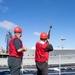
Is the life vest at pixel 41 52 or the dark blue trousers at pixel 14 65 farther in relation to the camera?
the life vest at pixel 41 52

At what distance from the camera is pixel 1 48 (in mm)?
107250

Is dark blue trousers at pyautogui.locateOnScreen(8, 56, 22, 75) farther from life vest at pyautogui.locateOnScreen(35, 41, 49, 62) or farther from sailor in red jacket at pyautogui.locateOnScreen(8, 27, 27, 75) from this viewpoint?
life vest at pyautogui.locateOnScreen(35, 41, 49, 62)

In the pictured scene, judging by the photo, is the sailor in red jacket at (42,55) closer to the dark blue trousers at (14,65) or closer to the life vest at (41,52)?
the life vest at (41,52)

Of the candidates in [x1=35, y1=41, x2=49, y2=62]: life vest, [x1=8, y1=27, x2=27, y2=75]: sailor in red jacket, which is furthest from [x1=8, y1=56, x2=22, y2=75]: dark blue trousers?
[x1=35, y1=41, x2=49, y2=62]: life vest

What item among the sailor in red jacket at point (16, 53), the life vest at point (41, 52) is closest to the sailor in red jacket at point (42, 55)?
the life vest at point (41, 52)

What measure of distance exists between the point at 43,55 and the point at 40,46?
273mm

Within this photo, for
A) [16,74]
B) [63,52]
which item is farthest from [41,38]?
→ [63,52]

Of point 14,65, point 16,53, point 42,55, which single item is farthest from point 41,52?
point 14,65

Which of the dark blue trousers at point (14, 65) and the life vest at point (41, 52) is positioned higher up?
the life vest at point (41, 52)

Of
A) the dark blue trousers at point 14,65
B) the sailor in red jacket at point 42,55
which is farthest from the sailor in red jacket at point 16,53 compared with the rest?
the sailor in red jacket at point 42,55

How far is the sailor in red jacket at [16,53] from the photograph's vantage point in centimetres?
561

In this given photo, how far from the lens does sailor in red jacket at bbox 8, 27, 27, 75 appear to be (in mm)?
5605

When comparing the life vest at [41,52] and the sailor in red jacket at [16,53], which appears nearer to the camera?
the sailor in red jacket at [16,53]

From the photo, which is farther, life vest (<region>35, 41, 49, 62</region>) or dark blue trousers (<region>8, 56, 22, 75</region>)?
life vest (<region>35, 41, 49, 62</region>)
